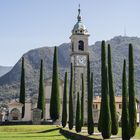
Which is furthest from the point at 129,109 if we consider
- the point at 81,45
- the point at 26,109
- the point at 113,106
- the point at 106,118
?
the point at 26,109

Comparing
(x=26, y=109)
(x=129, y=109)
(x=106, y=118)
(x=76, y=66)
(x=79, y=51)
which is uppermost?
(x=79, y=51)

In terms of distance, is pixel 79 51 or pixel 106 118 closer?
pixel 106 118

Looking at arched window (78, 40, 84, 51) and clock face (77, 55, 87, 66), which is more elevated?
arched window (78, 40, 84, 51)

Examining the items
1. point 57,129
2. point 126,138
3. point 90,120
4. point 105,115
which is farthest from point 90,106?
point 57,129

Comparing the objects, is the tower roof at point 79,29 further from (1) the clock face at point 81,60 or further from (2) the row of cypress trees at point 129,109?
(2) the row of cypress trees at point 129,109

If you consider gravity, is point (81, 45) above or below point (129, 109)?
above

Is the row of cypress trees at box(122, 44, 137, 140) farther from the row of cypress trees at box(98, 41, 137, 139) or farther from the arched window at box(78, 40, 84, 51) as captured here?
the arched window at box(78, 40, 84, 51)

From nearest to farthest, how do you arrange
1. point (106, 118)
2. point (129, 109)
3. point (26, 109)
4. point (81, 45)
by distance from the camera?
point (129, 109) → point (106, 118) → point (26, 109) → point (81, 45)

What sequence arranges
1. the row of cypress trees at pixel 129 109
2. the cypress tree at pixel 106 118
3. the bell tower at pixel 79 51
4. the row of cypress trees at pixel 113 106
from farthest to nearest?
1. the bell tower at pixel 79 51
2. the cypress tree at pixel 106 118
3. the row of cypress trees at pixel 113 106
4. the row of cypress trees at pixel 129 109

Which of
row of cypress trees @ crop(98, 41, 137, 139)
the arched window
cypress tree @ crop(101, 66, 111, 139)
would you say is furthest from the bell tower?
cypress tree @ crop(101, 66, 111, 139)

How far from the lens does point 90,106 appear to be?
145 feet

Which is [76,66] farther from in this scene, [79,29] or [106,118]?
[106,118]

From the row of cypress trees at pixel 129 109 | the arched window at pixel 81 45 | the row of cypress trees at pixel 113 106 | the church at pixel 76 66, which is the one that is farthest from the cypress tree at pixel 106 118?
the arched window at pixel 81 45

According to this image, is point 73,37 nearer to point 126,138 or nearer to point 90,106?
point 90,106
